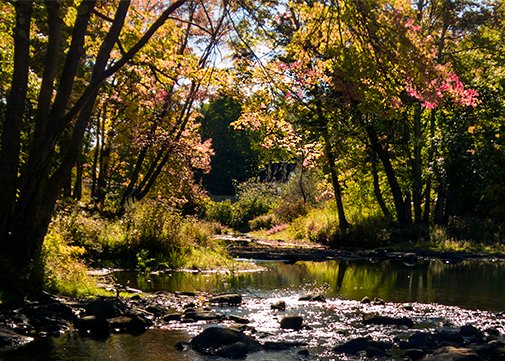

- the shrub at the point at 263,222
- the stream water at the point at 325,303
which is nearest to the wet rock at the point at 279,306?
the stream water at the point at 325,303

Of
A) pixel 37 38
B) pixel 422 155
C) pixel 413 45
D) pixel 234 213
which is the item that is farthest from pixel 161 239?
pixel 234 213

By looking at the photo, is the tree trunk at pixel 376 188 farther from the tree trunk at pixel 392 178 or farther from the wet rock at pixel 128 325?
the wet rock at pixel 128 325

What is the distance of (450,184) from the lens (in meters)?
25.9

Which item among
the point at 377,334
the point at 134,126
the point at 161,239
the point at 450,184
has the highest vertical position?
the point at 134,126

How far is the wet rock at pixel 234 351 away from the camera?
7215 mm

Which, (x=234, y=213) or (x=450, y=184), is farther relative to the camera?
(x=234, y=213)

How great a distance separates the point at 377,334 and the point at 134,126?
19.1m

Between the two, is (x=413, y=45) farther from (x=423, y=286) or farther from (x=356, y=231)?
(x=356, y=231)

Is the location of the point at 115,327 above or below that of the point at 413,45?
below

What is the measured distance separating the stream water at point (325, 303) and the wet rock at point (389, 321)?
21cm

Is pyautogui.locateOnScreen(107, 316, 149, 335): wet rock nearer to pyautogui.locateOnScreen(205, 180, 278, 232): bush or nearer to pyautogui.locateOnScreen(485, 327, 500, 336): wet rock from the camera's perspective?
pyautogui.locateOnScreen(485, 327, 500, 336): wet rock

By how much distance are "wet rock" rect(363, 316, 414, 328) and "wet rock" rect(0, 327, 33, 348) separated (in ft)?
15.2

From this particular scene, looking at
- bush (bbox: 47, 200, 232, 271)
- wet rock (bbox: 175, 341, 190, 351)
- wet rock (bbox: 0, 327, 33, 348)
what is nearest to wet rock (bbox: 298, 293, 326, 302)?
wet rock (bbox: 175, 341, 190, 351)

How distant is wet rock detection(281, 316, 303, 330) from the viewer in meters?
8.88
